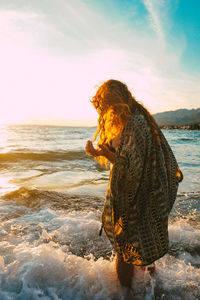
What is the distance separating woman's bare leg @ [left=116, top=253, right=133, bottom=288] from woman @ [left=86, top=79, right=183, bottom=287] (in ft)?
1.02

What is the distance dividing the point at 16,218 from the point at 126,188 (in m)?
3.49

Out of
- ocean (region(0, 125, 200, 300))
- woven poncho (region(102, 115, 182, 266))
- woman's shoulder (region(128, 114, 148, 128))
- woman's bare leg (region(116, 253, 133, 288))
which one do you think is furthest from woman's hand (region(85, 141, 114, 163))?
ocean (region(0, 125, 200, 300))

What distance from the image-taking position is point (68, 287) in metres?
2.69

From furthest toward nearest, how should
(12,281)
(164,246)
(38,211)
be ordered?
(38,211) < (12,281) < (164,246)

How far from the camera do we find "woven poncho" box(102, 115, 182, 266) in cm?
192

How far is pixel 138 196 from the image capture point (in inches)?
78.9

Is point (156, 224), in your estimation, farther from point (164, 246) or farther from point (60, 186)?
point (60, 186)

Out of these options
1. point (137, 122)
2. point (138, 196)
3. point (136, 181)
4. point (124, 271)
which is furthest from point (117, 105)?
point (124, 271)

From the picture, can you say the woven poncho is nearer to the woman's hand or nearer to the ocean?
the woman's hand

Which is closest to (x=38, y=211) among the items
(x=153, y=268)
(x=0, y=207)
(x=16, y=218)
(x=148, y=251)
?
(x=16, y=218)

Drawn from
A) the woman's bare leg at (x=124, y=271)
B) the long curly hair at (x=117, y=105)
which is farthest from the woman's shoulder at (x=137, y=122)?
the woman's bare leg at (x=124, y=271)

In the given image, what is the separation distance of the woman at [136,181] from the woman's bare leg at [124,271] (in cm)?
31

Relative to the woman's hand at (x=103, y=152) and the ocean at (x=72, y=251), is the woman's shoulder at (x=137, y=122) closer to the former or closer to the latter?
the woman's hand at (x=103, y=152)

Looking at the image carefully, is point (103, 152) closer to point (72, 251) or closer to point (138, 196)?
point (138, 196)
